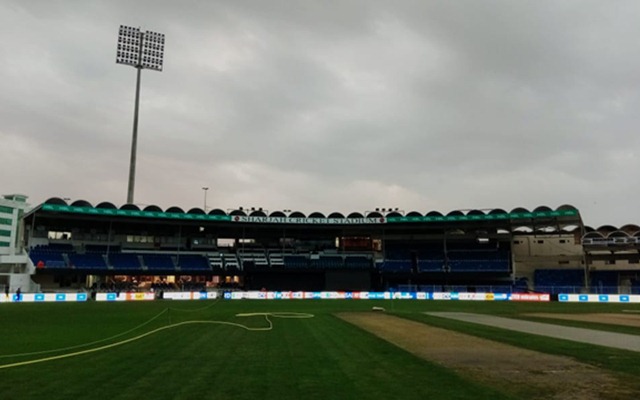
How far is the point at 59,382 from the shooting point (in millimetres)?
11906

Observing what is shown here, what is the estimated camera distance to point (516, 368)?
47.4ft

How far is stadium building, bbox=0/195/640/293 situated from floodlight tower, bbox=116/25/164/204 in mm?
9230

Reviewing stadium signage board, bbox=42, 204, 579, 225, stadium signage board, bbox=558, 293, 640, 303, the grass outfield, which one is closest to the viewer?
the grass outfield

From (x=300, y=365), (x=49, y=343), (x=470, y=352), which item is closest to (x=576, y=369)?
(x=470, y=352)

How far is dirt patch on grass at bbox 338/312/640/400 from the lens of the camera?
1130 centimetres

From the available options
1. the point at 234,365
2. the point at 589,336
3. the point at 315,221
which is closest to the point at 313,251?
the point at 315,221

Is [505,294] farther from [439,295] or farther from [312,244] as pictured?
[312,244]

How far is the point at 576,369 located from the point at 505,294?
5916 cm

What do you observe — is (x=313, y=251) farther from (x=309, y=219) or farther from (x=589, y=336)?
(x=589, y=336)

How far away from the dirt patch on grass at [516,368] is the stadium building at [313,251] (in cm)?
5599

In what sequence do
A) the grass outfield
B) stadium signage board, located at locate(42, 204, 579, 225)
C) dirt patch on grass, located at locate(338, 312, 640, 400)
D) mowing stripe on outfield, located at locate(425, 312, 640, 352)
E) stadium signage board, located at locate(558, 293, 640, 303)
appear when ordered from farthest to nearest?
stadium signage board, located at locate(42, 204, 579, 225) < stadium signage board, located at locate(558, 293, 640, 303) < mowing stripe on outfield, located at locate(425, 312, 640, 352) < dirt patch on grass, located at locate(338, 312, 640, 400) < the grass outfield

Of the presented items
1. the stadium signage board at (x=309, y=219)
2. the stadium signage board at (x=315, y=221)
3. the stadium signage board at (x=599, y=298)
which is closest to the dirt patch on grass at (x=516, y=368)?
the stadium signage board at (x=599, y=298)

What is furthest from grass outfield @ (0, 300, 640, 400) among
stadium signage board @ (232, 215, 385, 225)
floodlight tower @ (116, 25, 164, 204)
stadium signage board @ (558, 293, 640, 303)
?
floodlight tower @ (116, 25, 164, 204)

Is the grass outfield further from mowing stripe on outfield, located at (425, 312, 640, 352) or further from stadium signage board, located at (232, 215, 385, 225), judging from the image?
stadium signage board, located at (232, 215, 385, 225)
